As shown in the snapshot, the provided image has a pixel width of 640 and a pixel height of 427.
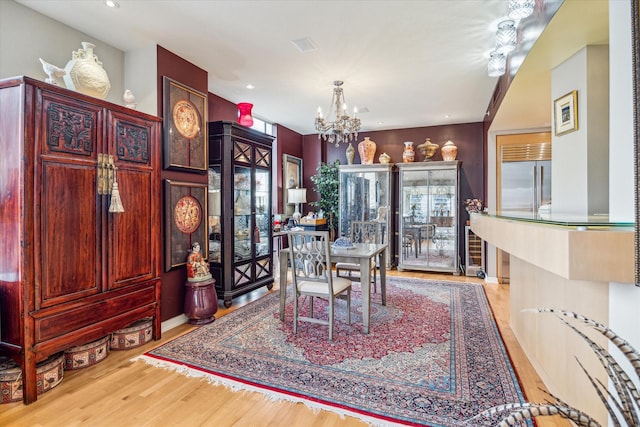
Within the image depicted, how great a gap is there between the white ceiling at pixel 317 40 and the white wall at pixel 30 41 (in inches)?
3.3

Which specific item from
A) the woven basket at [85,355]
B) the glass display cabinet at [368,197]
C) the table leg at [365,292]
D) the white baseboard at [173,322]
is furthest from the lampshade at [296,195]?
the woven basket at [85,355]

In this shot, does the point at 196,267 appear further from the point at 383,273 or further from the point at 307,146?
the point at 307,146

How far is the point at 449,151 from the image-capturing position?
600cm

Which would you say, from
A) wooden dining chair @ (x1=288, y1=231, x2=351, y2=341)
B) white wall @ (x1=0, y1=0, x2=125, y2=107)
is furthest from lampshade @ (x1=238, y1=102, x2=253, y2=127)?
wooden dining chair @ (x1=288, y1=231, x2=351, y2=341)

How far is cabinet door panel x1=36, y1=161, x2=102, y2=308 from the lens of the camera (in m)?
2.15

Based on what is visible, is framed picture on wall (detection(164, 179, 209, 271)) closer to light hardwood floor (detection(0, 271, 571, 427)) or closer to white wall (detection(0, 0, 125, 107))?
light hardwood floor (detection(0, 271, 571, 427))

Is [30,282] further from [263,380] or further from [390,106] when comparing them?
[390,106]

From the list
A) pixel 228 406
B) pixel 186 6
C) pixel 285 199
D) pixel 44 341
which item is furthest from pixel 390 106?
pixel 44 341

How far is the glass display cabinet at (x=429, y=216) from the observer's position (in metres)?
5.89

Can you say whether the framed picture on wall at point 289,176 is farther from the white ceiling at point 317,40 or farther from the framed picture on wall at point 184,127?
the framed picture on wall at point 184,127

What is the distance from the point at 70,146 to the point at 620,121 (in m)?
3.06

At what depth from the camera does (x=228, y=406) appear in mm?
2016

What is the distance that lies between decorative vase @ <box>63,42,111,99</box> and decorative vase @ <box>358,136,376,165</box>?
467 centimetres

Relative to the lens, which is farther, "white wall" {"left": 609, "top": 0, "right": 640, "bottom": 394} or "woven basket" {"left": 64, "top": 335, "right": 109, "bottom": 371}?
"woven basket" {"left": 64, "top": 335, "right": 109, "bottom": 371}
